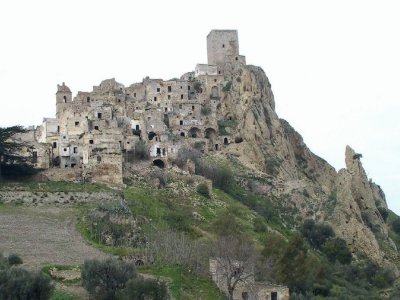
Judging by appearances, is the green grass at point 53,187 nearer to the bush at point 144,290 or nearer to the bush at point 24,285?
the bush at point 144,290

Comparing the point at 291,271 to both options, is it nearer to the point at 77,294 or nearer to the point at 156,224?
the point at 156,224

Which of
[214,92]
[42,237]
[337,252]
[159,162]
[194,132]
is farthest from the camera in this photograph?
[214,92]

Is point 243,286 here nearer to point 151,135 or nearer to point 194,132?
point 151,135

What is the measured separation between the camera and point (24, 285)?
1619 inches

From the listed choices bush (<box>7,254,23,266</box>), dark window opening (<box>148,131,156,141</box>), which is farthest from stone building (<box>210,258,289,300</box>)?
dark window opening (<box>148,131,156,141</box>)

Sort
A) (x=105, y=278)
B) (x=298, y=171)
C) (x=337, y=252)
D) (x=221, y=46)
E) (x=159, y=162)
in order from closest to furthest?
1. (x=105, y=278)
2. (x=337, y=252)
3. (x=159, y=162)
4. (x=298, y=171)
5. (x=221, y=46)

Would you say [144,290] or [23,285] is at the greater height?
[23,285]

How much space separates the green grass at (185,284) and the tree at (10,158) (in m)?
28.3

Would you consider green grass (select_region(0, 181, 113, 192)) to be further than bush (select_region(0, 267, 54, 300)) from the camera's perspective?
Yes

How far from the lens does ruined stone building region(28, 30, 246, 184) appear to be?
80438 mm

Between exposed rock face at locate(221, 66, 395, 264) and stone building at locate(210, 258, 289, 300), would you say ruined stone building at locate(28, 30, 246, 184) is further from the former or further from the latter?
stone building at locate(210, 258, 289, 300)

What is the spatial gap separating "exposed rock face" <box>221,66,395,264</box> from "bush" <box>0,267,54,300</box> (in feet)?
124

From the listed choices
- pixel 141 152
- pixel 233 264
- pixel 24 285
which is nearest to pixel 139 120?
pixel 141 152

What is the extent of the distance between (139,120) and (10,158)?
1957 cm
